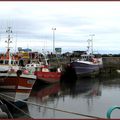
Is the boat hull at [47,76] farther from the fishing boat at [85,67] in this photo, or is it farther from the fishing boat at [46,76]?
the fishing boat at [85,67]

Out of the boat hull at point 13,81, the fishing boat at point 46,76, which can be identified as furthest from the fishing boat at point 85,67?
the boat hull at point 13,81

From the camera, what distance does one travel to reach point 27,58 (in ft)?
111

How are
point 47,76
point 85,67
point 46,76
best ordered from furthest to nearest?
point 85,67 → point 47,76 → point 46,76

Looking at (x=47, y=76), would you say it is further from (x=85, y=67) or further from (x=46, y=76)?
(x=85, y=67)

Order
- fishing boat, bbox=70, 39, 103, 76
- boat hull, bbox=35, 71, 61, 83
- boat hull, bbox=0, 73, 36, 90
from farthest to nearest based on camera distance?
fishing boat, bbox=70, 39, 103, 76 < boat hull, bbox=35, 71, 61, 83 < boat hull, bbox=0, 73, 36, 90

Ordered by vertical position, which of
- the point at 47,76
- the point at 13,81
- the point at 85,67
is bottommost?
the point at 47,76

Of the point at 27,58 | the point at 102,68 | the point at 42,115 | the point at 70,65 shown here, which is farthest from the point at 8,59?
the point at 102,68

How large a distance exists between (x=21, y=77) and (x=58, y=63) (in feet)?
91.8

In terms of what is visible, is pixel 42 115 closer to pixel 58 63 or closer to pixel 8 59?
pixel 8 59

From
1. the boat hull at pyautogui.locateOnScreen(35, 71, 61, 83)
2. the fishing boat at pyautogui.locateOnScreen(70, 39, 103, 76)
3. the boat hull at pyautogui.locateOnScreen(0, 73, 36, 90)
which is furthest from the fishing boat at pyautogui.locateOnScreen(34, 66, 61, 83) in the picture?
the boat hull at pyautogui.locateOnScreen(0, 73, 36, 90)

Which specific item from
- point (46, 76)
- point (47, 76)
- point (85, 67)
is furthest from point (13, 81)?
point (85, 67)

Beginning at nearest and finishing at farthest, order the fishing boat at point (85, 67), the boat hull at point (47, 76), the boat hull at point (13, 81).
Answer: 1. the boat hull at point (13, 81)
2. the boat hull at point (47, 76)
3. the fishing boat at point (85, 67)

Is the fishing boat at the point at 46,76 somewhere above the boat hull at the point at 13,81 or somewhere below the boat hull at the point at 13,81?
below

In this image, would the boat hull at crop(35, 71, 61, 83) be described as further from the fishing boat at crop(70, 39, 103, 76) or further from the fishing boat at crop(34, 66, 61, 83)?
the fishing boat at crop(70, 39, 103, 76)
